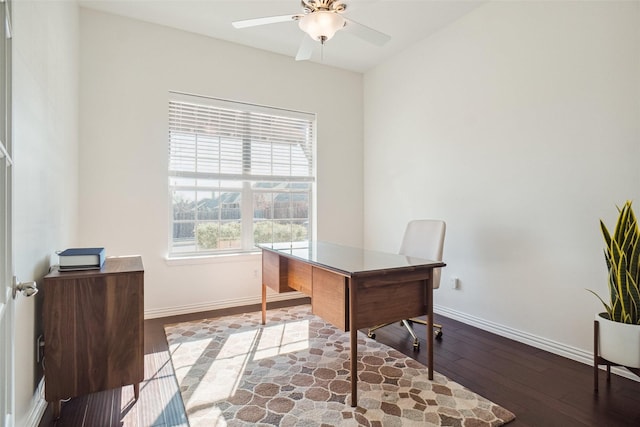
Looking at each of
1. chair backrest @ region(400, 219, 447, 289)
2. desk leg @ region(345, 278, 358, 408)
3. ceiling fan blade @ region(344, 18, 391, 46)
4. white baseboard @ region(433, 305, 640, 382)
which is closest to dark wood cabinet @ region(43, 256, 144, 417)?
desk leg @ region(345, 278, 358, 408)

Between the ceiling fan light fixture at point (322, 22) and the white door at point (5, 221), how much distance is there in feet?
4.85

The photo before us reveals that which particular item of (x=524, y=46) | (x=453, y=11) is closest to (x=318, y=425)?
(x=524, y=46)

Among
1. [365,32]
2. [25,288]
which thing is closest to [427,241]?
[365,32]

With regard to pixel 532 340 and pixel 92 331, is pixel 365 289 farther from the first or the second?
pixel 532 340

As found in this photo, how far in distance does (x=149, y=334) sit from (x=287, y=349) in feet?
4.21

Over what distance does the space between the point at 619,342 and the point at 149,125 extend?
4026mm

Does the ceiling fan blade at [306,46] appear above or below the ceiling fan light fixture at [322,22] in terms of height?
above

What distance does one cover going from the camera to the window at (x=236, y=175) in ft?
12.0

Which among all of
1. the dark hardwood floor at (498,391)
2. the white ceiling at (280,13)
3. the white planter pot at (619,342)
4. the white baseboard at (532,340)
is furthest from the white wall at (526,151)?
the white planter pot at (619,342)

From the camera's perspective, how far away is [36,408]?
5.74ft

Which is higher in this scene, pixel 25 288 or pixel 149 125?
pixel 149 125

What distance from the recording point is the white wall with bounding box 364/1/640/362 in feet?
7.73

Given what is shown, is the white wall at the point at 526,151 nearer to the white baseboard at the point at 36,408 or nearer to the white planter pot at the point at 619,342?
the white planter pot at the point at 619,342

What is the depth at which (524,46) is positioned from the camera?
112 inches
